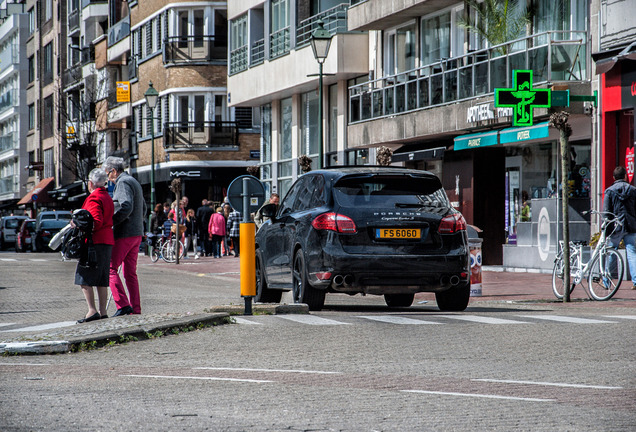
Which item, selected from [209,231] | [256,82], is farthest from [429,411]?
[256,82]

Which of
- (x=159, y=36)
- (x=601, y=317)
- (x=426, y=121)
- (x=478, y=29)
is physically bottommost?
(x=601, y=317)

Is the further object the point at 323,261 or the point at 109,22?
the point at 109,22

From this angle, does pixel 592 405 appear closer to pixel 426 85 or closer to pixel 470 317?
pixel 470 317

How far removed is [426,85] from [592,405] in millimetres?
24963

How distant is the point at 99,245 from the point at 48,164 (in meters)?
78.7

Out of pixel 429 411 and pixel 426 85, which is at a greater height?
pixel 426 85

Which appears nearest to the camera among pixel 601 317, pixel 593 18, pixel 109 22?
pixel 601 317

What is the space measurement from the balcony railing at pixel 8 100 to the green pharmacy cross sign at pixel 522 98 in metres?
79.5

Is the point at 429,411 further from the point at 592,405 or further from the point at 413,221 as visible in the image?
the point at 413,221

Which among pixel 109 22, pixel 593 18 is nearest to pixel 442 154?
pixel 593 18

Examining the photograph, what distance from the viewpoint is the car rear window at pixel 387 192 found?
556 inches

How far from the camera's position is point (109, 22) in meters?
67.8

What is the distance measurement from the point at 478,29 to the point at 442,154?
3487mm

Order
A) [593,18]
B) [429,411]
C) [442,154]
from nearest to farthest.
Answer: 1. [429,411]
2. [593,18]
3. [442,154]
